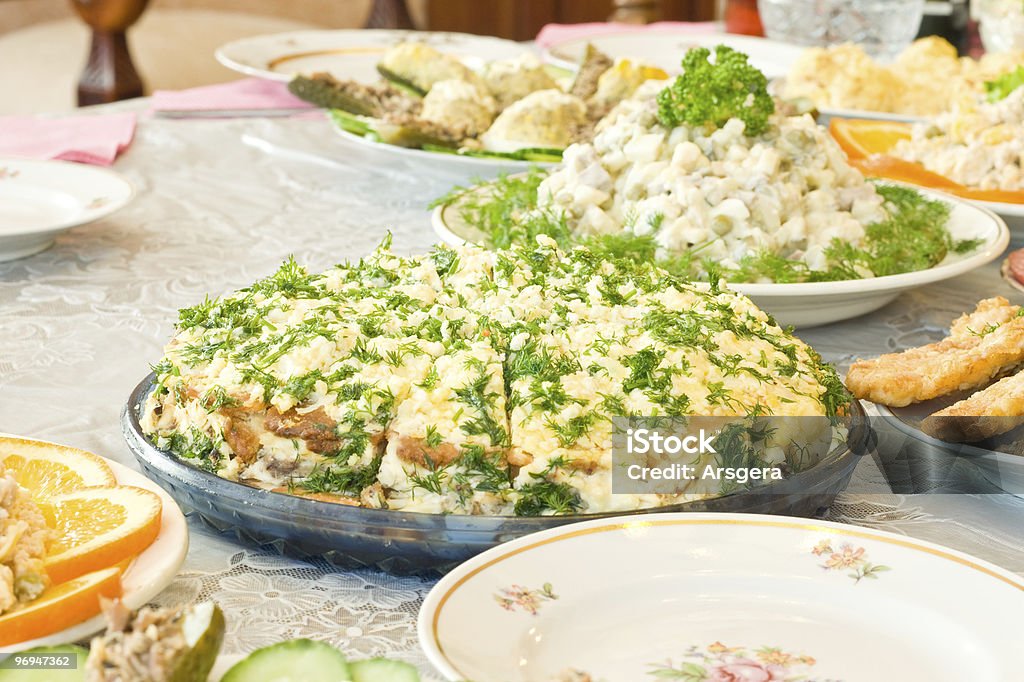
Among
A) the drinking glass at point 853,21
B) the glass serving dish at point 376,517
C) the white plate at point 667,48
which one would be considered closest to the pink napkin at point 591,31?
the white plate at point 667,48

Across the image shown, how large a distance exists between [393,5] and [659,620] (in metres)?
4.50

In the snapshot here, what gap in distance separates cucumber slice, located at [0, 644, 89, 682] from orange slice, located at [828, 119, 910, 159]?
210 cm

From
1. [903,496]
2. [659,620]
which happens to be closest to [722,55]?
[903,496]

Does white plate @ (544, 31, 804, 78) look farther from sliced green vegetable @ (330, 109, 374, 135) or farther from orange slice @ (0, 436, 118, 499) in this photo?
orange slice @ (0, 436, 118, 499)

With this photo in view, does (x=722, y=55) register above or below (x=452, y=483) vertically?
above

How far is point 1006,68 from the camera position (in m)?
3.04

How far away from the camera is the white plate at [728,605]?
2.81 ft

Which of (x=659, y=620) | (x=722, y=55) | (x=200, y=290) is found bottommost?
(x=200, y=290)

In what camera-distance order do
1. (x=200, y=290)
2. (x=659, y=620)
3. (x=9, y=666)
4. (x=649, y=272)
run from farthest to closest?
(x=200, y=290), (x=649, y=272), (x=659, y=620), (x=9, y=666)

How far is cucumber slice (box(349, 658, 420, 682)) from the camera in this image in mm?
777

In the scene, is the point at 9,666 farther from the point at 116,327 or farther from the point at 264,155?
the point at 264,155

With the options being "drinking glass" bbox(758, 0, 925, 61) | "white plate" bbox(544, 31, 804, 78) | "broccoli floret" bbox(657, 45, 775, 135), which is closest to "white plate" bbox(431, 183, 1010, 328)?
"broccoli floret" bbox(657, 45, 775, 135)

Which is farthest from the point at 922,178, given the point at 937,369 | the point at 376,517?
the point at 376,517

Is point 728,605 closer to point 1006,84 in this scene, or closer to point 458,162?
point 458,162
